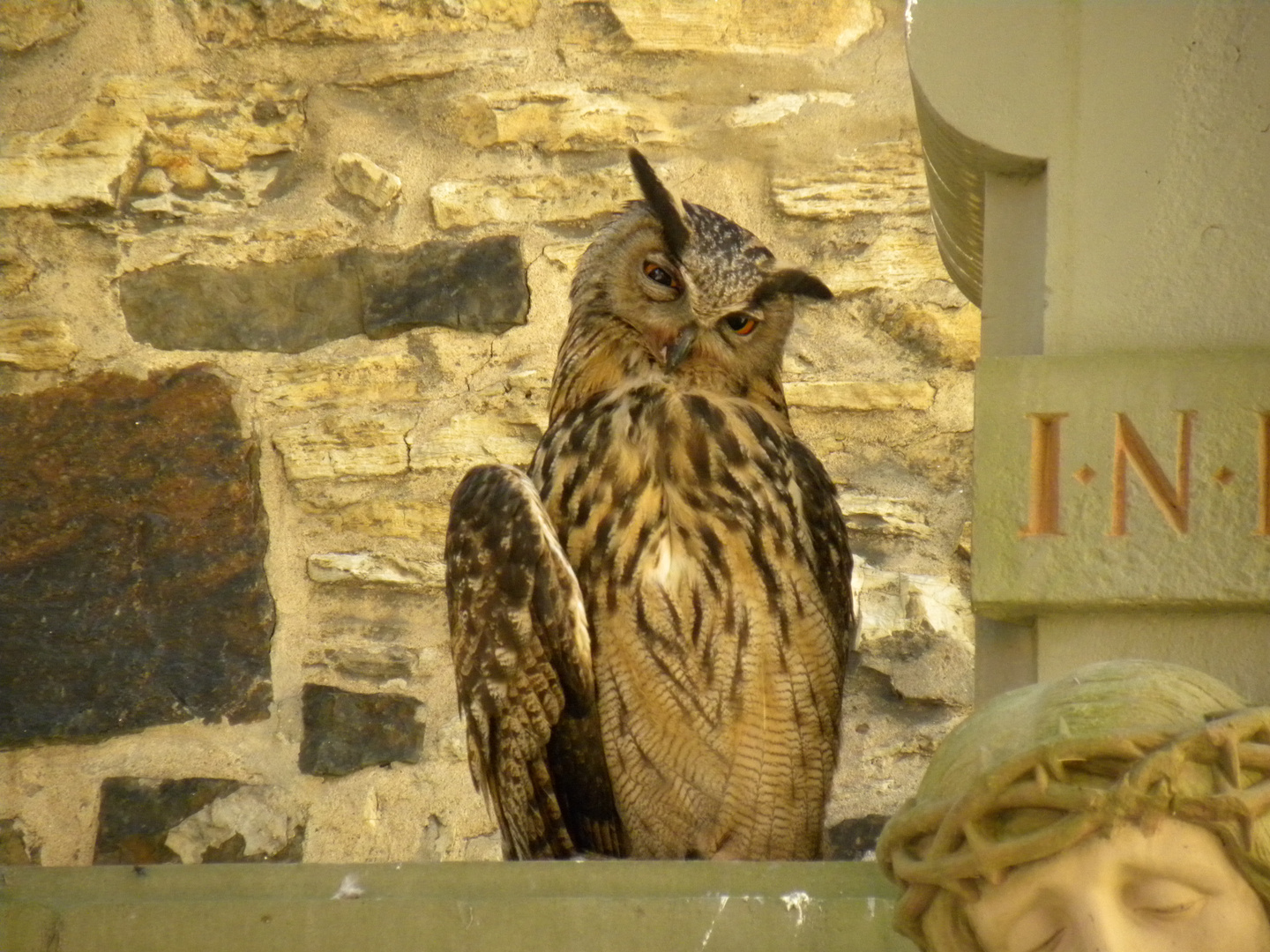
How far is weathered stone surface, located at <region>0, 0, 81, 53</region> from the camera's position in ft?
11.3

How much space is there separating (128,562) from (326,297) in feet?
1.90

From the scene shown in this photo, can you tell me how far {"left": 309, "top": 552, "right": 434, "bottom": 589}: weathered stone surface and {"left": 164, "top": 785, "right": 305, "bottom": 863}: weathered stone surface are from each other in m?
0.37

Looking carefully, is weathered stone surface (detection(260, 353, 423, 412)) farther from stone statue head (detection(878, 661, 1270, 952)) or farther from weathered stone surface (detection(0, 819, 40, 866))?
stone statue head (detection(878, 661, 1270, 952))

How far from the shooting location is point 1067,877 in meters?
1.16

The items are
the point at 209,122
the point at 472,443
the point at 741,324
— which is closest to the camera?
the point at 741,324

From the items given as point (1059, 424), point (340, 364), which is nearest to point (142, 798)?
point (340, 364)

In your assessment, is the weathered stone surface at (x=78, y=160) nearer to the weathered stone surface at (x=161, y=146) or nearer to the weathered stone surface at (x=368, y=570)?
the weathered stone surface at (x=161, y=146)

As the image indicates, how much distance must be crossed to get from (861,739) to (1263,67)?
64.4 inches

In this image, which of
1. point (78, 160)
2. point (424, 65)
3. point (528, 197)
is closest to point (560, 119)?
point (528, 197)

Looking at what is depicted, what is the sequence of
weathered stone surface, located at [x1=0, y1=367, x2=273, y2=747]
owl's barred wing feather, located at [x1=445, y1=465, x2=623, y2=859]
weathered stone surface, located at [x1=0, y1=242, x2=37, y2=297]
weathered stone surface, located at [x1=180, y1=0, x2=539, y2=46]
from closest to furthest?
owl's barred wing feather, located at [x1=445, y1=465, x2=623, y2=859]
weathered stone surface, located at [x1=0, y1=367, x2=273, y2=747]
weathered stone surface, located at [x1=0, y1=242, x2=37, y2=297]
weathered stone surface, located at [x1=180, y1=0, x2=539, y2=46]

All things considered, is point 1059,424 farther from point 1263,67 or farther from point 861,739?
point 861,739

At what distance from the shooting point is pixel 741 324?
2.78 metres

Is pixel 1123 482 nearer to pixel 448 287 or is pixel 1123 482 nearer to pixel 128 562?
pixel 448 287

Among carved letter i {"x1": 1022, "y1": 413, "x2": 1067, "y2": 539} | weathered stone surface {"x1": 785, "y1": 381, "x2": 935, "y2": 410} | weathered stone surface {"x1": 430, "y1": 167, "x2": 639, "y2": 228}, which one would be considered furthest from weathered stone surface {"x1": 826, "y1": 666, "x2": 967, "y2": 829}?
carved letter i {"x1": 1022, "y1": 413, "x2": 1067, "y2": 539}
